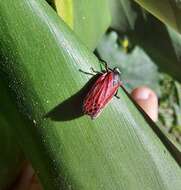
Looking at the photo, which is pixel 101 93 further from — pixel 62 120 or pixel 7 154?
pixel 7 154

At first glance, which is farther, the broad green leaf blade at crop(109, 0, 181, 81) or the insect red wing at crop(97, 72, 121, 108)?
the broad green leaf blade at crop(109, 0, 181, 81)

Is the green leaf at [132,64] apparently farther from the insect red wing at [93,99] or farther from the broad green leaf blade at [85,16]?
the insect red wing at [93,99]

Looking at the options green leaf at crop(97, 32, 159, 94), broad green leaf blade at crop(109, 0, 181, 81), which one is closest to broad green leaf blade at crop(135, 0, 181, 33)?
broad green leaf blade at crop(109, 0, 181, 81)

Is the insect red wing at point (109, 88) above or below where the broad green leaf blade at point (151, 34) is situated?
above

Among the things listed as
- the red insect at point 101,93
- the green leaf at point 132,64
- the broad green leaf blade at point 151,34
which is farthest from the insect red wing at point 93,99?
the green leaf at point 132,64

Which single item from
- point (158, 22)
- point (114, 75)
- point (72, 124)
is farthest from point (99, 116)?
point (158, 22)

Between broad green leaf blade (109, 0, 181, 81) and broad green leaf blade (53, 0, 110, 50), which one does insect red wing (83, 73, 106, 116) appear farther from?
broad green leaf blade (109, 0, 181, 81)
